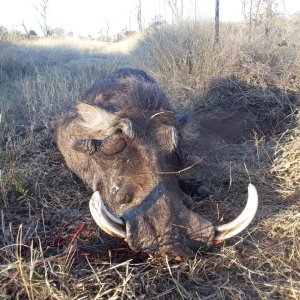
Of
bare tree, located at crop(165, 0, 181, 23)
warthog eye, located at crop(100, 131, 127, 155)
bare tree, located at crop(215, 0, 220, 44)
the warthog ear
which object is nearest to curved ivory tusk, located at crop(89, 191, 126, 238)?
warthog eye, located at crop(100, 131, 127, 155)

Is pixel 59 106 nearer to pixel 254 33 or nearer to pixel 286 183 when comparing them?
pixel 286 183

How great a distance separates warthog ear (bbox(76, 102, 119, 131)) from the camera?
2.91m

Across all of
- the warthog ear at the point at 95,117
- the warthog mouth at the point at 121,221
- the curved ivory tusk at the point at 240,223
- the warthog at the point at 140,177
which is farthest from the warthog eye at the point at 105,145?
the curved ivory tusk at the point at 240,223

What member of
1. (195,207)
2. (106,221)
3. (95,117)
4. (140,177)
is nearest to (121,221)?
(106,221)

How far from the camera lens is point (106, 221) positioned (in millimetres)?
2090

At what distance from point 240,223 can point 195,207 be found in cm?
72

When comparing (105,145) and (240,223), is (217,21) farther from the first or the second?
(240,223)

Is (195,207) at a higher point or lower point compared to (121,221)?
lower

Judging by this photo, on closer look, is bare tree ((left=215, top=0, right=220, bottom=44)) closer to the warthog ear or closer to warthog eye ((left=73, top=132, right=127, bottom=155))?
the warthog ear

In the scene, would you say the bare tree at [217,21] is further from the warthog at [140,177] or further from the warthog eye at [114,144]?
the warthog eye at [114,144]

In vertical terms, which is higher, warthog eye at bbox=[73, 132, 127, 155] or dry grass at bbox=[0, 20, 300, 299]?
warthog eye at bbox=[73, 132, 127, 155]

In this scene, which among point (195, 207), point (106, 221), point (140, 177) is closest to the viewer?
point (106, 221)

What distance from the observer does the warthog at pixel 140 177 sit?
7.00 feet

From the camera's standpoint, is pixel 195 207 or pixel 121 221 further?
pixel 195 207
